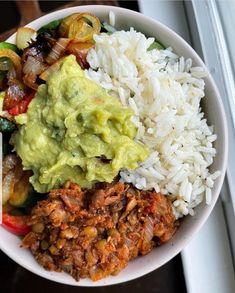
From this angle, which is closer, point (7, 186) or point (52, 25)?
point (7, 186)

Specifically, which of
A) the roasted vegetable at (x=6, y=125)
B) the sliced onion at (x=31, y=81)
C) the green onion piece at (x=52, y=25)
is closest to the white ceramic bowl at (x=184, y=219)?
the green onion piece at (x=52, y=25)

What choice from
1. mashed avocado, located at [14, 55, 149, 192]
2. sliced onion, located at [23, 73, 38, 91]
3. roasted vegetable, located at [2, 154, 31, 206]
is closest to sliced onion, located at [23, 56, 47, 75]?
sliced onion, located at [23, 73, 38, 91]

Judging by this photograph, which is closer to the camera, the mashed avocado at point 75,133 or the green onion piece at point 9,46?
the mashed avocado at point 75,133

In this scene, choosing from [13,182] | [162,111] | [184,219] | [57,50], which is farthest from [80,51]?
[184,219]

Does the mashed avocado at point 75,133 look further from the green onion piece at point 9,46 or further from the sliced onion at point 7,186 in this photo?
the green onion piece at point 9,46

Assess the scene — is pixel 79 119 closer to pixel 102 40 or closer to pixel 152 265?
pixel 102 40

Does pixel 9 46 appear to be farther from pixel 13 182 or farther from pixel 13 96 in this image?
pixel 13 182

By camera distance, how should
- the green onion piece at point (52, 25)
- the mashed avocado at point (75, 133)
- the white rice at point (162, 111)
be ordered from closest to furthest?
the mashed avocado at point (75, 133) → the white rice at point (162, 111) → the green onion piece at point (52, 25)

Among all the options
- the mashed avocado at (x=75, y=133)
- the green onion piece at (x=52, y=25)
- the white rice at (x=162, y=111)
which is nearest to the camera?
the mashed avocado at (x=75, y=133)
